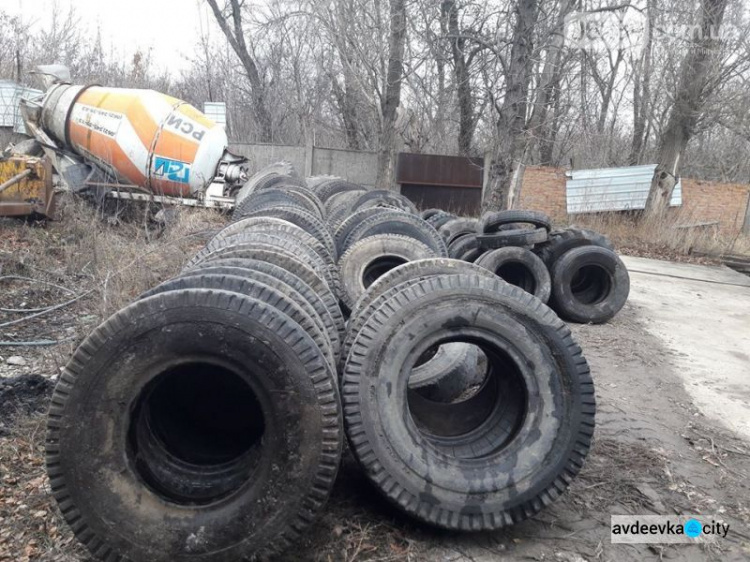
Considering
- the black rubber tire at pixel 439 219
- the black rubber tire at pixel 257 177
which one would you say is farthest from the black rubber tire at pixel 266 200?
the black rubber tire at pixel 439 219

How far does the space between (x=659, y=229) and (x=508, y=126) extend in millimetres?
5012

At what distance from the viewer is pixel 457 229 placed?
320 inches

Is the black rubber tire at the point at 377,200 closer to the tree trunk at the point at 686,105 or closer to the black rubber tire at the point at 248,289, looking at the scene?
the black rubber tire at the point at 248,289

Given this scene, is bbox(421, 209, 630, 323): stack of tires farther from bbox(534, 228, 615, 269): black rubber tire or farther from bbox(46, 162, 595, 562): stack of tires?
bbox(46, 162, 595, 562): stack of tires

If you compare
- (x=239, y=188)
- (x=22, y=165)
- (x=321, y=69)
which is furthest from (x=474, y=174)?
(x=22, y=165)

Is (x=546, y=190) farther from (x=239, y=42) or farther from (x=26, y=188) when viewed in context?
(x=239, y=42)

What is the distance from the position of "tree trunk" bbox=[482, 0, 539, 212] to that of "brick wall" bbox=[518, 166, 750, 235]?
10.1 ft

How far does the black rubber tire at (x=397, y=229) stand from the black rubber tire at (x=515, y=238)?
1.78 feet

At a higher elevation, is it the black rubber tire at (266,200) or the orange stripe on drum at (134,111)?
the orange stripe on drum at (134,111)

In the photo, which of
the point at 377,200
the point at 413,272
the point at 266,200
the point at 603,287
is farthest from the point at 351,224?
the point at 413,272

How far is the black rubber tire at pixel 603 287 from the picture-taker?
6.44 m

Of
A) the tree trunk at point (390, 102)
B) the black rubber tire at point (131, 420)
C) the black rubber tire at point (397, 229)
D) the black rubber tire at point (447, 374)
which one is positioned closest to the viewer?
the black rubber tire at point (131, 420)

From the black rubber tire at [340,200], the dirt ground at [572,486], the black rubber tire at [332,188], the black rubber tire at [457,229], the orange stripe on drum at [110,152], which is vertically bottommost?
the dirt ground at [572,486]

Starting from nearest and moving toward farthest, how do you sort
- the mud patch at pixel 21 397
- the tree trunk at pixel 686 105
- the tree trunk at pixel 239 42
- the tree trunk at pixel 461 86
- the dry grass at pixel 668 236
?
the mud patch at pixel 21 397, the dry grass at pixel 668 236, the tree trunk at pixel 461 86, the tree trunk at pixel 686 105, the tree trunk at pixel 239 42
